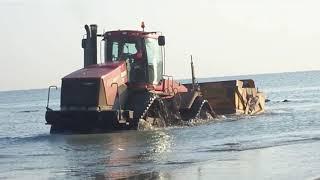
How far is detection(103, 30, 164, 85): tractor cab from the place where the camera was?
71.5ft

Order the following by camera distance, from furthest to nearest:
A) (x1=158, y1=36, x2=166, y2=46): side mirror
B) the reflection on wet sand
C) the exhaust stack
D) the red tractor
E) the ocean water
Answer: the exhaust stack, (x1=158, y1=36, x2=166, y2=46): side mirror, the red tractor, the reflection on wet sand, the ocean water

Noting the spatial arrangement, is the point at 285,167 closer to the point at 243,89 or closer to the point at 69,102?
the point at 69,102

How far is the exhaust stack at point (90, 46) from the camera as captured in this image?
877 inches

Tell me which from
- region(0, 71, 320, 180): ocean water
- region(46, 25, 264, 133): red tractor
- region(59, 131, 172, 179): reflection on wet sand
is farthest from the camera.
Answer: region(46, 25, 264, 133): red tractor

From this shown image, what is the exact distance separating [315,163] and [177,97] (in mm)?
12157

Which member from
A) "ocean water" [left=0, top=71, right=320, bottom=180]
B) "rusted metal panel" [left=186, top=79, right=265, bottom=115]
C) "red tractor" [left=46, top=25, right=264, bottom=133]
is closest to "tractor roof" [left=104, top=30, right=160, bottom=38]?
"red tractor" [left=46, top=25, right=264, bottom=133]

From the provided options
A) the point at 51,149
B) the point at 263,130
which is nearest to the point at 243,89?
the point at 263,130

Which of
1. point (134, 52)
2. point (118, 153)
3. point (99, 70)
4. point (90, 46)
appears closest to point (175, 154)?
point (118, 153)

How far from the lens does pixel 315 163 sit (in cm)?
1214

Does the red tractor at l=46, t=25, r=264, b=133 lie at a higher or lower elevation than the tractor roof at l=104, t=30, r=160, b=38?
lower

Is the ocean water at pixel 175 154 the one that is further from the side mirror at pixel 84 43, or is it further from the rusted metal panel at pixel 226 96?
the rusted metal panel at pixel 226 96

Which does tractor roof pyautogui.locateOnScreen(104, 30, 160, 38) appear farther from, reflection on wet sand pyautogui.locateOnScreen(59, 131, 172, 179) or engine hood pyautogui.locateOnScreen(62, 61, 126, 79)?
reflection on wet sand pyautogui.locateOnScreen(59, 131, 172, 179)

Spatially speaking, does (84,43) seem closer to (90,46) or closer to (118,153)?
(90,46)

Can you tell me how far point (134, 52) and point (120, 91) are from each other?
1.62 metres
